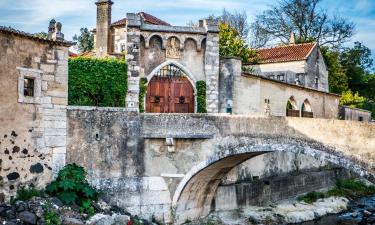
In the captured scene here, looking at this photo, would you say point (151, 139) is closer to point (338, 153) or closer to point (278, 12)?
point (338, 153)

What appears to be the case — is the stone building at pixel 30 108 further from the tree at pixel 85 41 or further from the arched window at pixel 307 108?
the tree at pixel 85 41

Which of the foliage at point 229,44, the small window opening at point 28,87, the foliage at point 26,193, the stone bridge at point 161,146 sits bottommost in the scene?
the foliage at point 26,193

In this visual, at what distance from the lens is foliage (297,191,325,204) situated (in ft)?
84.8

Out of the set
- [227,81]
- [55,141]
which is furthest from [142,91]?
[55,141]

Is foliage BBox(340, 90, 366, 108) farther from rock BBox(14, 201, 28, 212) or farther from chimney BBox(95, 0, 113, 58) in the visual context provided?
rock BBox(14, 201, 28, 212)

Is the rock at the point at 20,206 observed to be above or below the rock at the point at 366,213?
above

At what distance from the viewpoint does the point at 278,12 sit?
44.3m

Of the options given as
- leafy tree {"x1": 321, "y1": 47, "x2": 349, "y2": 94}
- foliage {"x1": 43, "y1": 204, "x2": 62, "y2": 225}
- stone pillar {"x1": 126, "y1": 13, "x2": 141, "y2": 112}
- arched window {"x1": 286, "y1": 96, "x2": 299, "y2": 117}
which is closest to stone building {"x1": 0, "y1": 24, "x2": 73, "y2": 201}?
foliage {"x1": 43, "y1": 204, "x2": 62, "y2": 225}

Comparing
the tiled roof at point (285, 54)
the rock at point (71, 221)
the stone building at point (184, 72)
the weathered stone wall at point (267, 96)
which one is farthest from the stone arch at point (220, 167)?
the tiled roof at point (285, 54)

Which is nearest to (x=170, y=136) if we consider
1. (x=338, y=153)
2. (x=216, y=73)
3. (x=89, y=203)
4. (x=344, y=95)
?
(x=89, y=203)

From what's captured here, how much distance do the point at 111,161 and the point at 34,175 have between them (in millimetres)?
2471

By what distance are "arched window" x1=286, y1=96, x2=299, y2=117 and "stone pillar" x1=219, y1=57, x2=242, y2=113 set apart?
5.71 meters

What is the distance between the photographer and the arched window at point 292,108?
28672 millimetres

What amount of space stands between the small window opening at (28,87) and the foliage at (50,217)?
339 centimetres
